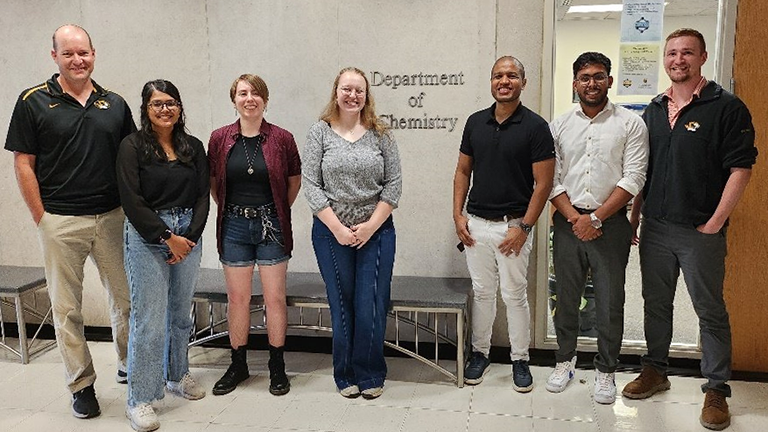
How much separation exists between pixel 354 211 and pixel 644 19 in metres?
1.91

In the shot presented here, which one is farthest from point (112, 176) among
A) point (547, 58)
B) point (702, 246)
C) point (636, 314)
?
point (636, 314)

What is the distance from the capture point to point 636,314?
4.51m

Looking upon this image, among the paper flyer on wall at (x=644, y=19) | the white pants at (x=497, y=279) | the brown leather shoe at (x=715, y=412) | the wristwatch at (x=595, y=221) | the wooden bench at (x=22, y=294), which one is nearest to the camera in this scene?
the brown leather shoe at (x=715, y=412)

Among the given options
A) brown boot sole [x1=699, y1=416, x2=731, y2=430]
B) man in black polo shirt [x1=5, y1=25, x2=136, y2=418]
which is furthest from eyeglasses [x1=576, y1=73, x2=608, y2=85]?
man in black polo shirt [x1=5, y1=25, x2=136, y2=418]

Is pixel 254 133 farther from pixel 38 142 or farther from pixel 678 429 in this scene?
pixel 678 429

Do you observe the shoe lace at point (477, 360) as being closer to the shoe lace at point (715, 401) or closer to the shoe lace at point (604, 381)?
the shoe lace at point (604, 381)

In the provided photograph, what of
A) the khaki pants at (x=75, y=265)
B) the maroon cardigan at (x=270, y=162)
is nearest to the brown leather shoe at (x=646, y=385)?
the maroon cardigan at (x=270, y=162)

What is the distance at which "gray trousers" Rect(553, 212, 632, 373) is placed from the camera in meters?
3.07

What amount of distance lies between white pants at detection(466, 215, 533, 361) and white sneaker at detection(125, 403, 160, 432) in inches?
66.6

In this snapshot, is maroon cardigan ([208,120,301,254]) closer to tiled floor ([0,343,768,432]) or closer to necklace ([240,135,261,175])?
necklace ([240,135,261,175])

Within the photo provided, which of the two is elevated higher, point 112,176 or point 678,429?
point 112,176

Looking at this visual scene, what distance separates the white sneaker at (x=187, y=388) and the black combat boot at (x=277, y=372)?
36 cm

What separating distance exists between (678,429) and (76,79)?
10.4 feet

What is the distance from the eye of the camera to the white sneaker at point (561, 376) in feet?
10.8
